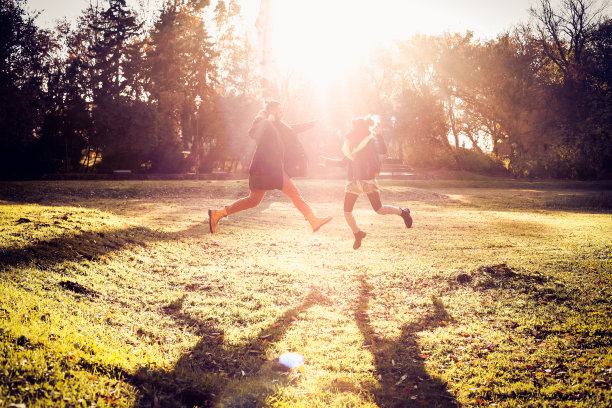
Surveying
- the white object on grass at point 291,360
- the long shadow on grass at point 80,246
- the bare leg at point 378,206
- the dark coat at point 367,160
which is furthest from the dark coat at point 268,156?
the long shadow on grass at point 80,246

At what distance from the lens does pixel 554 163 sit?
31531 millimetres

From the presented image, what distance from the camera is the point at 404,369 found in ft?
15.8

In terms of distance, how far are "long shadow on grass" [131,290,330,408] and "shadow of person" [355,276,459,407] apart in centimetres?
107

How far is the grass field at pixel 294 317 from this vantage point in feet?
13.1

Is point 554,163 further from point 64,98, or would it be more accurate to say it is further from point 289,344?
point 64,98

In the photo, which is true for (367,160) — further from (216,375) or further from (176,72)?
(176,72)

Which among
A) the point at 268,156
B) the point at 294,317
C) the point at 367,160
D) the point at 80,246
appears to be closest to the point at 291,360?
the point at 294,317

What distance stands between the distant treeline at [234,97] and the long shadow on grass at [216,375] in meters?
30.6

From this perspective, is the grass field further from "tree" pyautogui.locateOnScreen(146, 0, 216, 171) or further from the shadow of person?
"tree" pyautogui.locateOnScreen(146, 0, 216, 171)

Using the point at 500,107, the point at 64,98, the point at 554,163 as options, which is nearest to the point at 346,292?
the point at 554,163

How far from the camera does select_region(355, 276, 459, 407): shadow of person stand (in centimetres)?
421

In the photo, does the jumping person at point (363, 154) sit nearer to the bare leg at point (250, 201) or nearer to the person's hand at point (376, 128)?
the person's hand at point (376, 128)

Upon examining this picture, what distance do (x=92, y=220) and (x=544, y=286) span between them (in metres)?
9.89

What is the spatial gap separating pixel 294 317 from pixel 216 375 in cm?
194
